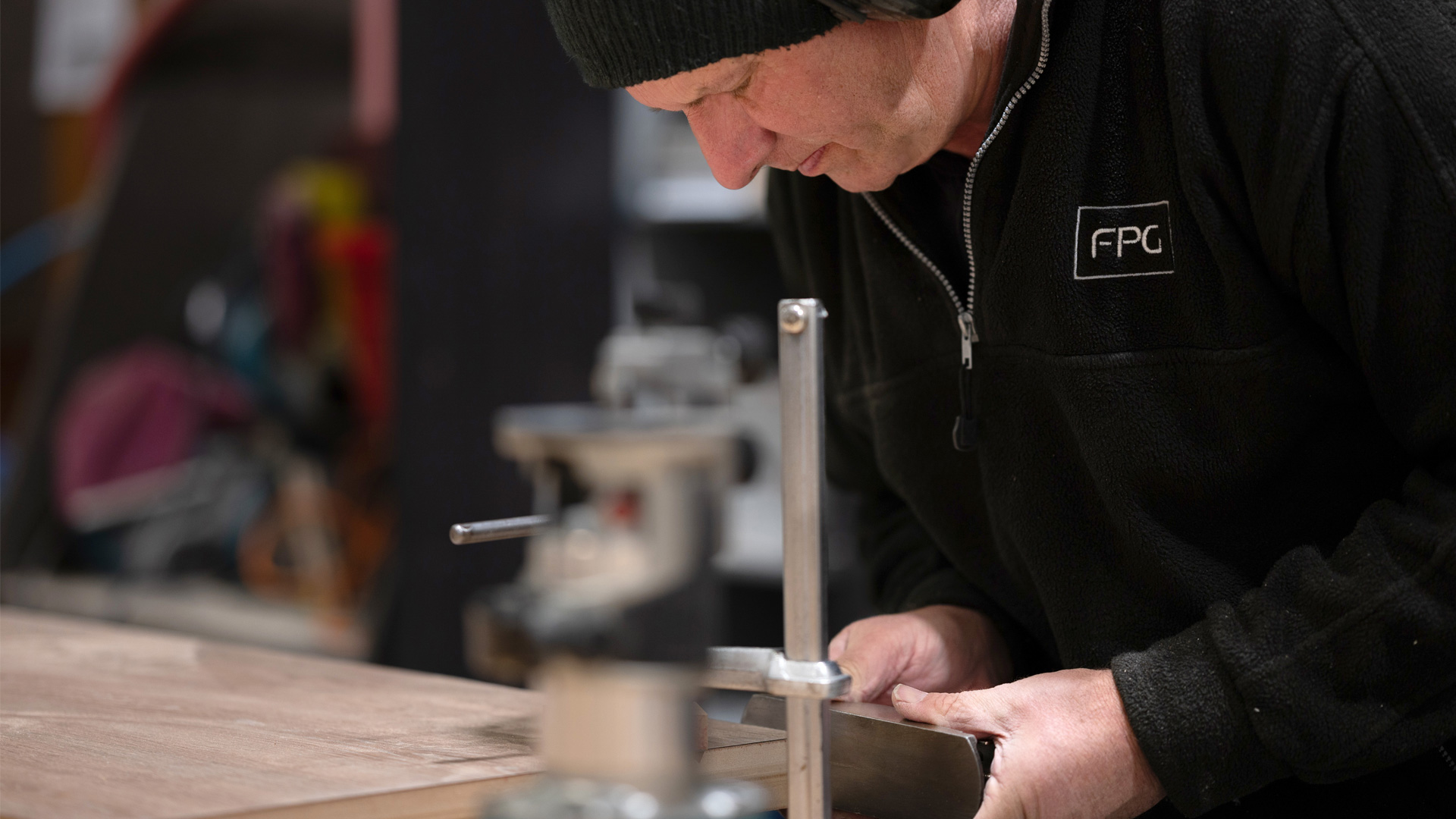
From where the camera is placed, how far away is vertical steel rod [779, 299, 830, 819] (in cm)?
59

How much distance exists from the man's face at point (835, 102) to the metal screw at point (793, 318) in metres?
0.22

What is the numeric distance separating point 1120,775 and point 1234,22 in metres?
0.40

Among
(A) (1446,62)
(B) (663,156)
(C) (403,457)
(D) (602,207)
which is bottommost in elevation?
(C) (403,457)

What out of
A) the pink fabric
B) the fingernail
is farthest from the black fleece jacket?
the pink fabric

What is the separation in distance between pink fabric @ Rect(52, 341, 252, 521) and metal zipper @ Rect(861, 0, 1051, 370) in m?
2.15

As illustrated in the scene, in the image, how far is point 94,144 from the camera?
318 cm

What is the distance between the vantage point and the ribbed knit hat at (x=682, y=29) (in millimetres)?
713

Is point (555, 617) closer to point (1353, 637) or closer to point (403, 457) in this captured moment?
point (1353, 637)

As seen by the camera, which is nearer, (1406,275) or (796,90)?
(1406,275)

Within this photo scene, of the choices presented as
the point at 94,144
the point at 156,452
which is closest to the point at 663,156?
the point at 156,452

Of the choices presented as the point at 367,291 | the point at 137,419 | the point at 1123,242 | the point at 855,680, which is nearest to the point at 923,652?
the point at 855,680

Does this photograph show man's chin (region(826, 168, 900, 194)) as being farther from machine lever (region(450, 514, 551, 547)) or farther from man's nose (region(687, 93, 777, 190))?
machine lever (region(450, 514, 551, 547))

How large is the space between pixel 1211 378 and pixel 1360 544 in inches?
5.0

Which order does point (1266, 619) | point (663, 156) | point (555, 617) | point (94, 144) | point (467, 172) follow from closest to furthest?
point (555, 617) → point (1266, 619) → point (467, 172) → point (663, 156) → point (94, 144)
